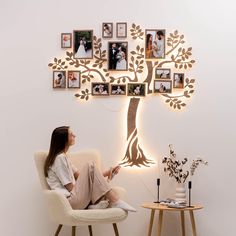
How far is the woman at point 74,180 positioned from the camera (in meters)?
4.56

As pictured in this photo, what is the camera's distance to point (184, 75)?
5.29 metres

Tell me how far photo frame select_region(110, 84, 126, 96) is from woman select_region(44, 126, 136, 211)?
2.25 feet

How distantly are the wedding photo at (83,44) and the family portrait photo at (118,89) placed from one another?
0.39 metres

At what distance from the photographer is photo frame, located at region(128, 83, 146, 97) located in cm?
531

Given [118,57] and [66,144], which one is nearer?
[66,144]

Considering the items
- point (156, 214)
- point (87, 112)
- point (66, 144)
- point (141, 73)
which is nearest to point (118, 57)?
point (141, 73)

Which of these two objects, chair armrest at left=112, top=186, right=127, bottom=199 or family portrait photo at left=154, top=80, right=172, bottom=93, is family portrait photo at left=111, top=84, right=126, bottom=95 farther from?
chair armrest at left=112, top=186, right=127, bottom=199

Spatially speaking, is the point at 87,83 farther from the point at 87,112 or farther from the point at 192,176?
the point at 192,176

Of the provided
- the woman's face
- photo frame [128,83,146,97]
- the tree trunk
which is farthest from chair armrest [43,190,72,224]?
photo frame [128,83,146,97]

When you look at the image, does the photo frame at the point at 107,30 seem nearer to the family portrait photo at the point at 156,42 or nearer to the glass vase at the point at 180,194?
the family portrait photo at the point at 156,42

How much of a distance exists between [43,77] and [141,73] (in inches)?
39.8

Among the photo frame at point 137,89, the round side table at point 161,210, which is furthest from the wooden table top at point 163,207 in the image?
the photo frame at point 137,89

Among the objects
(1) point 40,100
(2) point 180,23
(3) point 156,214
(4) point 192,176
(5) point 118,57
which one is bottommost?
(3) point 156,214

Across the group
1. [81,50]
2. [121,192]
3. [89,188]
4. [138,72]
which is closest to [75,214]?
[89,188]
